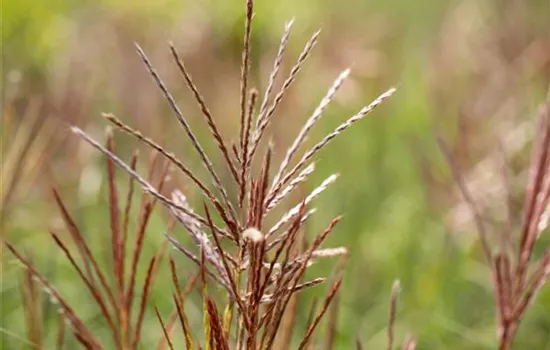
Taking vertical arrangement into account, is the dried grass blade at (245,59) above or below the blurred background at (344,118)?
below

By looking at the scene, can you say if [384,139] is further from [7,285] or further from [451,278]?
[7,285]

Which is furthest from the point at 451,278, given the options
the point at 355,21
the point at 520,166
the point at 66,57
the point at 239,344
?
the point at 355,21

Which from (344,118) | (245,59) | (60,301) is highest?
(344,118)

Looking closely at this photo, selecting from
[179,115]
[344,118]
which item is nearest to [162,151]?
[179,115]

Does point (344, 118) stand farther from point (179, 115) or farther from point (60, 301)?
point (179, 115)

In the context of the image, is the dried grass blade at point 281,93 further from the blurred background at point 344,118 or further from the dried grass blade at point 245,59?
the blurred background at point 344,118

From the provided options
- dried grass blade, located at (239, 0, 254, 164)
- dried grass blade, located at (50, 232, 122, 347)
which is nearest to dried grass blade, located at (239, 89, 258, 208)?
dried grass blade, located at (239, 0, 254, 164)

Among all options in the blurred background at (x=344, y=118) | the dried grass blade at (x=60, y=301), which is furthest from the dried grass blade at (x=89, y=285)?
the blurred background at (x=344, y=118)

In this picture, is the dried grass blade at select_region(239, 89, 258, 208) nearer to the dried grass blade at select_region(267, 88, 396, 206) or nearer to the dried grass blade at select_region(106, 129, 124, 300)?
the dried grass blade at select_region(267, 88, 396, 206)
